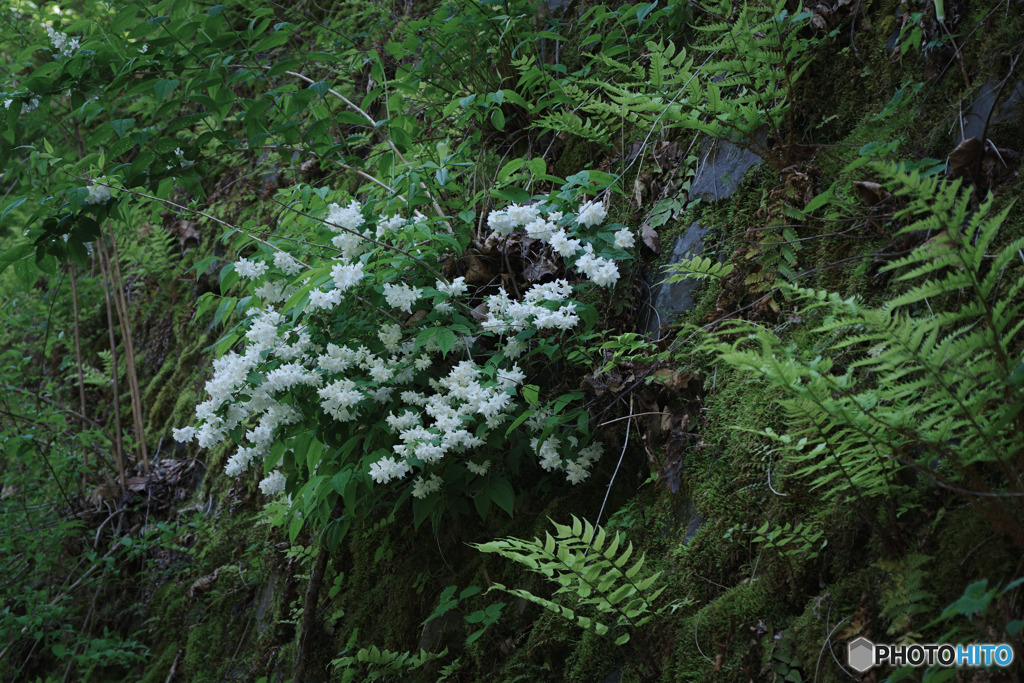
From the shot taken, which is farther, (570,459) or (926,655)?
(570,459)

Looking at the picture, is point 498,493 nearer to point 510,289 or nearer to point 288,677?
point 510,289

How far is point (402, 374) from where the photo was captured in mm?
2664

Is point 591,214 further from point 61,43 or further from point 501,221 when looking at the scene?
point 61,43

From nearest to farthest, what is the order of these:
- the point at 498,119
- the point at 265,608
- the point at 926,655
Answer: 1. the point at 926,655
2. the point at 498,119
3. the point at 265,608

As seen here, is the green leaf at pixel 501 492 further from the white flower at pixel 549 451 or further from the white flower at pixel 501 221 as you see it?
the white flower at pixel 501 221

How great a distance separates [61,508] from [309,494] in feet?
13.6

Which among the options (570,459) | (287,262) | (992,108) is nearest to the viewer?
(992,108)

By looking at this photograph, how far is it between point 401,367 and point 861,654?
5.99 feet

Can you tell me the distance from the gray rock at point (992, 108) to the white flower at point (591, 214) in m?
1.21

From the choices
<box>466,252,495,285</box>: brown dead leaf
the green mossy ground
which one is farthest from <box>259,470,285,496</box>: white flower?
<box>466,252,495,285</box>: brown dead leaf

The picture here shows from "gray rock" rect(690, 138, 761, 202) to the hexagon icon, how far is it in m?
1.83

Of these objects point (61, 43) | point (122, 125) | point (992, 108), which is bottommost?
point (992, 108)

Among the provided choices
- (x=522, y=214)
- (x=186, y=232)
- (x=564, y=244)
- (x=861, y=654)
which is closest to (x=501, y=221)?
(x=522, y=214)

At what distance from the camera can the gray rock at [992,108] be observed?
2.00 metres
